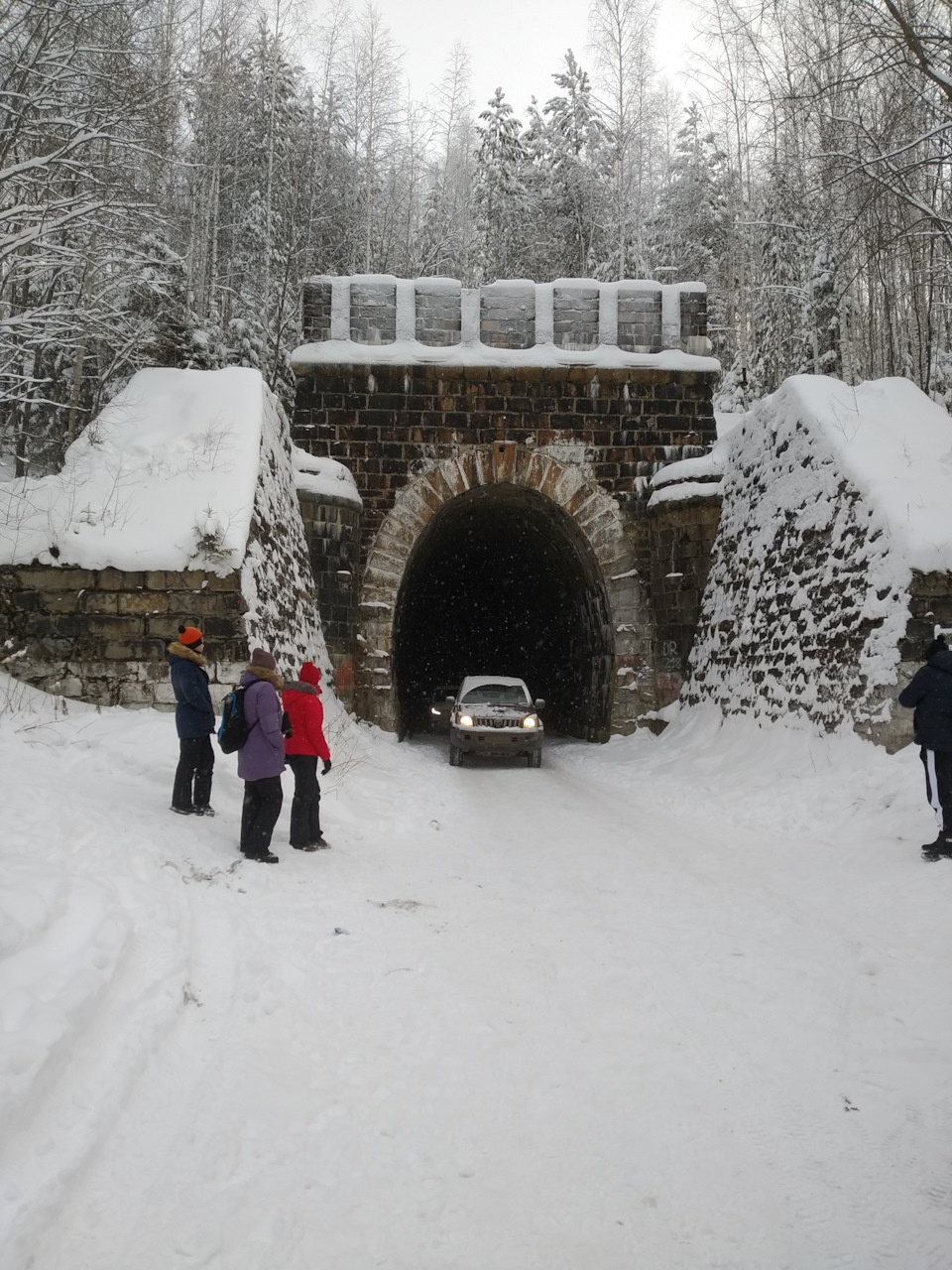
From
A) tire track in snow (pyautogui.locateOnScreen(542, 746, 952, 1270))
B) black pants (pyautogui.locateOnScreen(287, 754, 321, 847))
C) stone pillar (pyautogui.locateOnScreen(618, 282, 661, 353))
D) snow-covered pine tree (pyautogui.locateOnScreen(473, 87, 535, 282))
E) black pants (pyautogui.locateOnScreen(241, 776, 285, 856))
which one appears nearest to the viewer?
tire track in snow (pyautogui.locateOnScreen(542, 746, 952, 1270))

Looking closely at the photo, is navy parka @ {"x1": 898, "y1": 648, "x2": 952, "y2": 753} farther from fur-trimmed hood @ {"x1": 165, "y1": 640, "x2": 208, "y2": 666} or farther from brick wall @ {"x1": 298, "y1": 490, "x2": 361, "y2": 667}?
brick wall @ {"x1": 298, "y1": 490, "x2": 361, "y2": 667}

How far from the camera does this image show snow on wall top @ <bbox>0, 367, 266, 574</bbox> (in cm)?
994

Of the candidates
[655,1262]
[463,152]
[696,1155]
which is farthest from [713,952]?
[463,152]

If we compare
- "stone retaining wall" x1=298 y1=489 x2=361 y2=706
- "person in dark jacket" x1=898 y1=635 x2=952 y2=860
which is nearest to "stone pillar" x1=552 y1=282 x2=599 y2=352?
"stone retaining wall" x1=298 y1=489 x2=361 y2=706

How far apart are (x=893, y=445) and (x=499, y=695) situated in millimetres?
7203

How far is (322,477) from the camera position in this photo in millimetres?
15070

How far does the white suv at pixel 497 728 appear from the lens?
14.6 metres

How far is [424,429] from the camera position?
648 inches

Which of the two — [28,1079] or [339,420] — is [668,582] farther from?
[28,1079]

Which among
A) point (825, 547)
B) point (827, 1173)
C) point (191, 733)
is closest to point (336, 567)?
point (825, 547)

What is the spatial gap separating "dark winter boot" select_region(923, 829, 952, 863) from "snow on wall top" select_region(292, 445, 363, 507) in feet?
34.5

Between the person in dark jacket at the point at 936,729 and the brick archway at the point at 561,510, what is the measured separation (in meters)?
8.81

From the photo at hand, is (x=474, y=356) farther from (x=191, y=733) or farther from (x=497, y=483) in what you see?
(x=191, y=733)

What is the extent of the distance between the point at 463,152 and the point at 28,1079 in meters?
38.4
